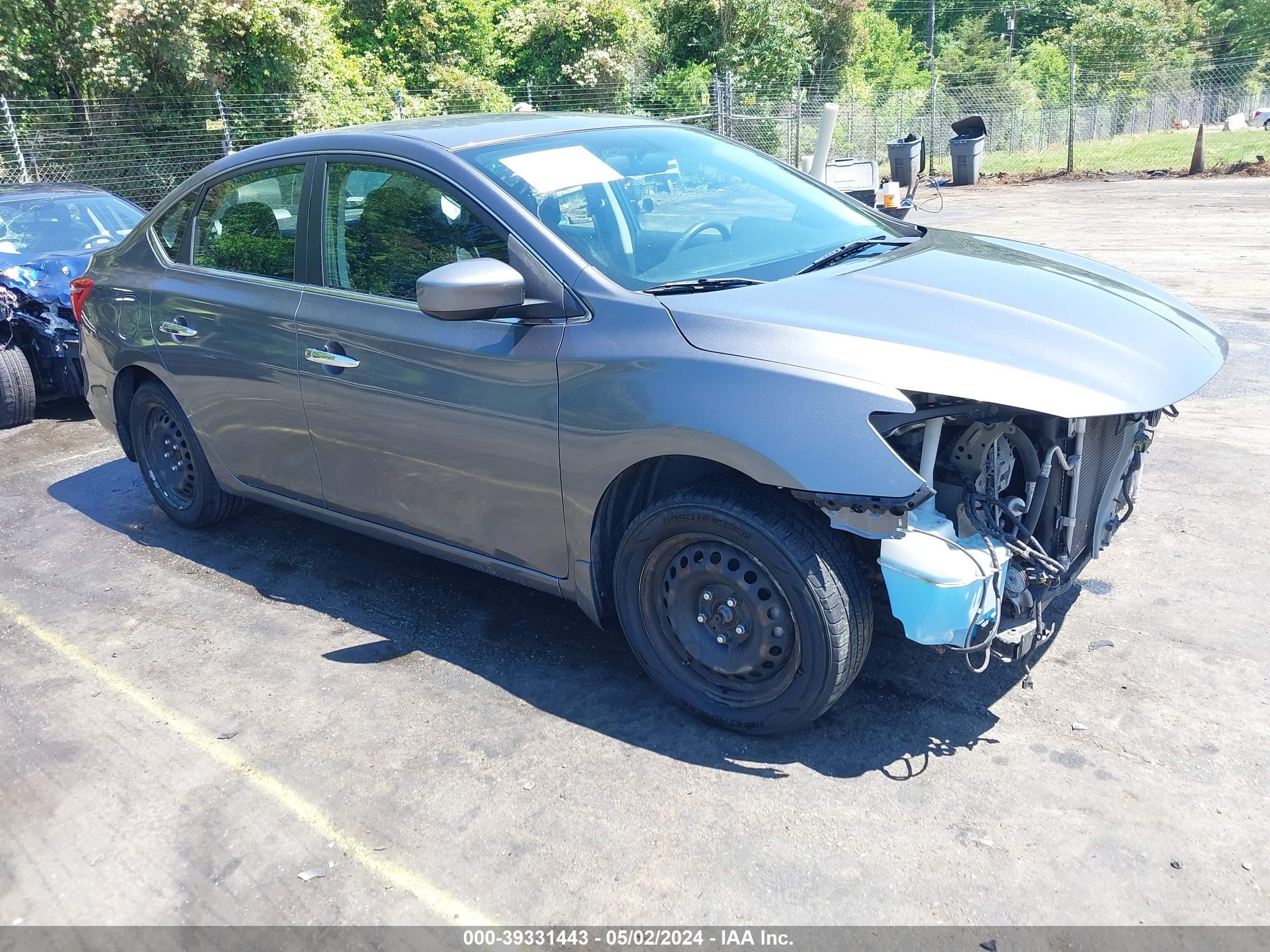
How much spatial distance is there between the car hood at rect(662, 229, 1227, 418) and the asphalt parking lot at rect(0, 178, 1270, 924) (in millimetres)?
1061

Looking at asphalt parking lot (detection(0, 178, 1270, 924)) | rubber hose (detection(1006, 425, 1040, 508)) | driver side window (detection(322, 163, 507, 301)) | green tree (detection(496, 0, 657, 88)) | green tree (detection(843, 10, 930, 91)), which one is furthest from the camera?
green tree (detection(843, 10, 930, 91))

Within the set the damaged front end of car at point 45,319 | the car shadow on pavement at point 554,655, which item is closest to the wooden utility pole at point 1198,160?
the car shadow on pavement at point 554,655

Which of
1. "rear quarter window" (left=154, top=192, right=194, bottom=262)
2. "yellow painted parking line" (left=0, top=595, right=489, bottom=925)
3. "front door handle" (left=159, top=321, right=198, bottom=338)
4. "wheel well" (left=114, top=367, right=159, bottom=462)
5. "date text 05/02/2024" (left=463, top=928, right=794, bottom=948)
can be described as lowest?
"yellow painted parking line" (left=0, top=595, right=489, bottom=925)

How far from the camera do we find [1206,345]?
3275mm

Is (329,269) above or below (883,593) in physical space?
above

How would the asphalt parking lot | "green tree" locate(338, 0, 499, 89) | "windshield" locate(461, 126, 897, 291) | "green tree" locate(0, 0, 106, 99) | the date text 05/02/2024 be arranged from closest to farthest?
the date text 05/02/2024 → the asphalt parking lot → "windshield" locate(461, 126, 897, 291) → "green tree" locate(0, 0, 106, 99) → "green tree" locate(338, 0, 499, 89)

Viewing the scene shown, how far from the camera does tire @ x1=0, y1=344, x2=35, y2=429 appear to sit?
277 inches

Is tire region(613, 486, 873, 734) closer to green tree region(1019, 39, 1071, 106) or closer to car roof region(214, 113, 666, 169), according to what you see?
car roof region(214, 113, 666, 169)

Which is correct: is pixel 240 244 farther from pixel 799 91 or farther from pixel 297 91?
pixel 799 91

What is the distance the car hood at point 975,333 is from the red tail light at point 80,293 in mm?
3596

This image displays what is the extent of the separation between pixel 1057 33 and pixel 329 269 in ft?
188

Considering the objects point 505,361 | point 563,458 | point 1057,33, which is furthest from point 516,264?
point 1057,33

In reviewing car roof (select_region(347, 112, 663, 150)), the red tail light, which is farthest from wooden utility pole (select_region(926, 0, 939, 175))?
the red tail light

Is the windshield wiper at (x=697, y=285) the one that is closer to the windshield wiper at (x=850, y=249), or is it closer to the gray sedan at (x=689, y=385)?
the gray sedan at (x=689, y=385)
